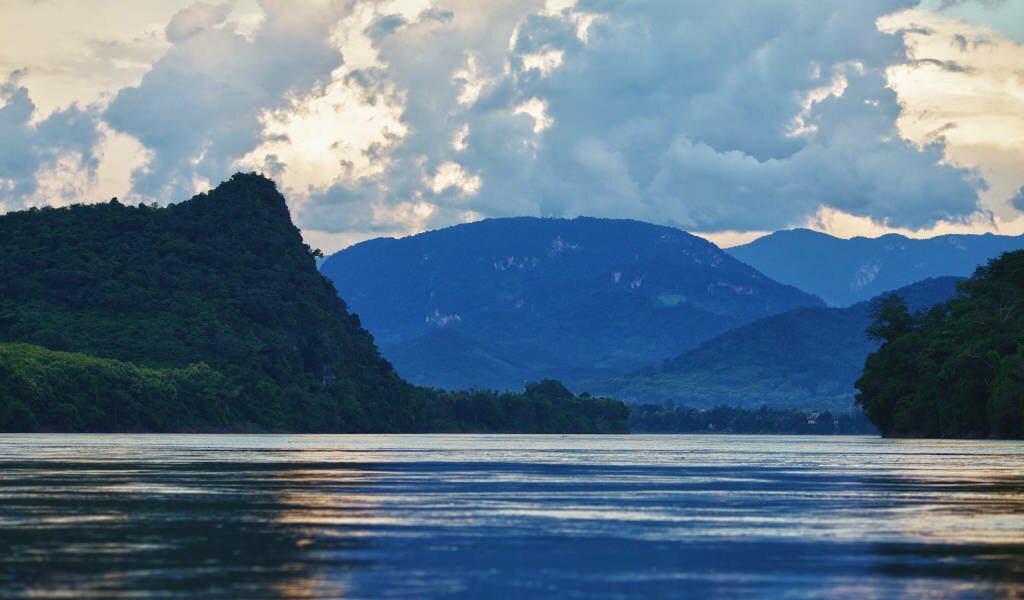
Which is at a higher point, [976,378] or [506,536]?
[976,378]

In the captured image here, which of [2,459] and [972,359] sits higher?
[972,359]

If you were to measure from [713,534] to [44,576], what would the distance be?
17156 mm

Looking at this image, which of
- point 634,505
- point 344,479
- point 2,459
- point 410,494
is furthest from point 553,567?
point 2,459

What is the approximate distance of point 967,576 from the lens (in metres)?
32.5

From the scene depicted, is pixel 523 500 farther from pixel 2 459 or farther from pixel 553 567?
pixel 2 459

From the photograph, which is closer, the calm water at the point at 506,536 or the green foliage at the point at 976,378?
the calm water at the point at 506,536

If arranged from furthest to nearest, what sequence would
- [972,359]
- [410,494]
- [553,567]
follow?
[972,359] → [410,494] → [553,567]

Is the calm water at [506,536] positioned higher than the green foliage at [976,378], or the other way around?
the green foliage at [976,378]

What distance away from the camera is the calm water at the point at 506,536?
31.0m

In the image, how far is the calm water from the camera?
102 ft

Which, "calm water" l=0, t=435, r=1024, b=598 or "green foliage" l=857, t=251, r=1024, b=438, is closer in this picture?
"calm water" l=0, t=435, r=1024, b=598

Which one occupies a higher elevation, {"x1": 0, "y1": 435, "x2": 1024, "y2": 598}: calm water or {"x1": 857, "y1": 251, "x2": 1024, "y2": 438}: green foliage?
{"x1": 857, "y1": 251, "x2": 1024, "y2": 438}: green foliage

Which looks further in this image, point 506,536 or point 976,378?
point 976,378

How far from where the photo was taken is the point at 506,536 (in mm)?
40312
